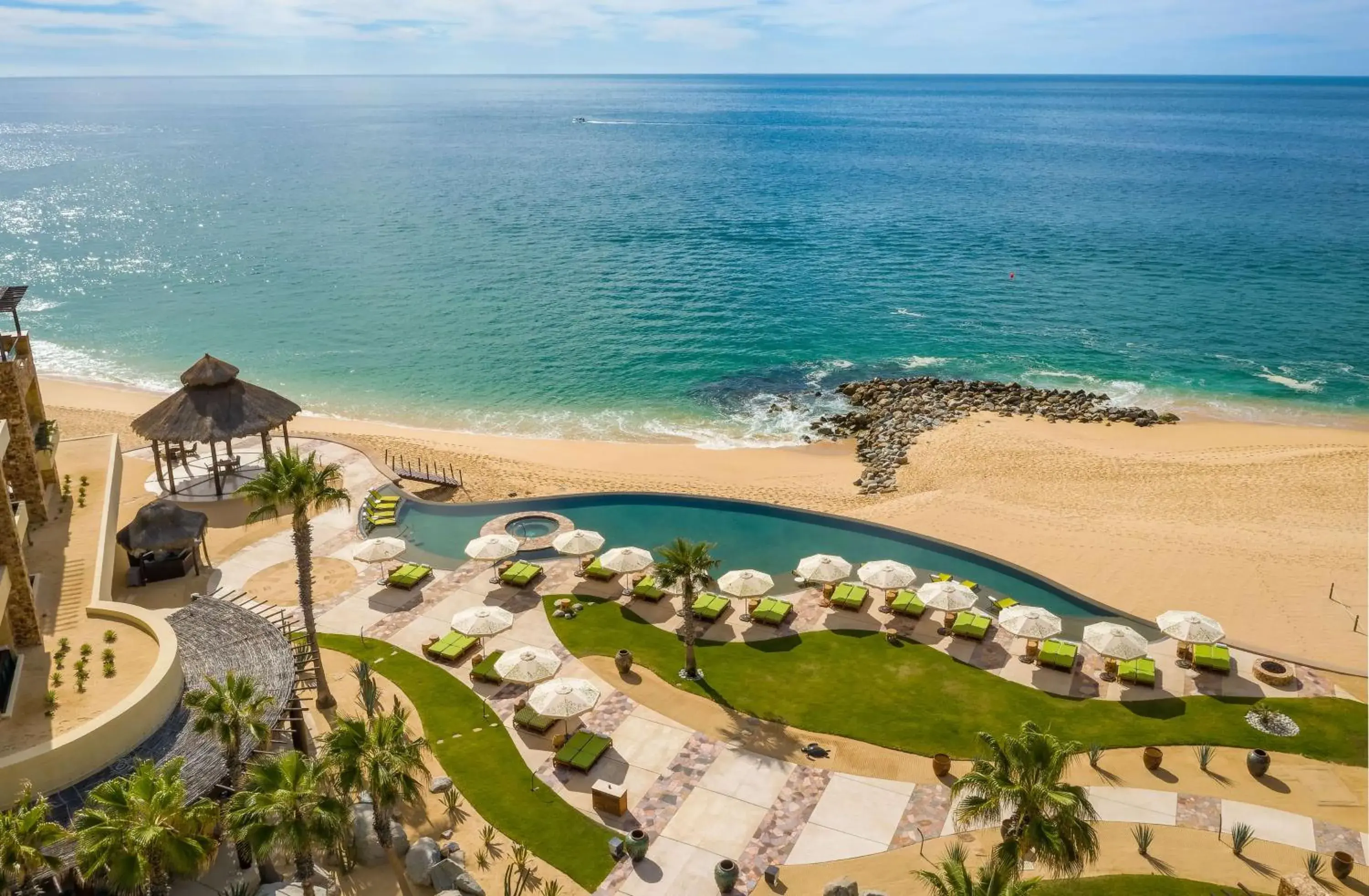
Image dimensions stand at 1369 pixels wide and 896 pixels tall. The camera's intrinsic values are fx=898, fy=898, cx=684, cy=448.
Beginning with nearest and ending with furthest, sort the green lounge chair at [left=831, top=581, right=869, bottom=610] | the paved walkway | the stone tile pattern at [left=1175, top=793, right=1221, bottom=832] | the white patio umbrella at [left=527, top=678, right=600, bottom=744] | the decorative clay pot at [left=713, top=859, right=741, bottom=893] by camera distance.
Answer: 1. the decorative clay pot at [left=713, top=859, right=741, bottom=893]
2. the paved walkway
3. the stone tile pattern at [left=1175, top=793, right=1221, bottom=832]
4. the white patio umbrella at [left=527, top=678, right=600, bottom=744]
5. the green lounge chair at [left=831, top=581, right=869, bottom=610]

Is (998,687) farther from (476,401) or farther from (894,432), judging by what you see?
(476,401)

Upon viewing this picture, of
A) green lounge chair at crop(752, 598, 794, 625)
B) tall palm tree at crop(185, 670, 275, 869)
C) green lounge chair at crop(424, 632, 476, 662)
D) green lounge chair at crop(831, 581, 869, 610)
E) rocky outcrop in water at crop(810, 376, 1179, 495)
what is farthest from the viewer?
rocky outcrop in water at crop(810, 376, 1179, 495)

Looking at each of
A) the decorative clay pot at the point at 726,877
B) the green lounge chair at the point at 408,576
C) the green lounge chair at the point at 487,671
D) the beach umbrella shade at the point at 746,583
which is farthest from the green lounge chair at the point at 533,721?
the green lounge chair at the point at 408,576

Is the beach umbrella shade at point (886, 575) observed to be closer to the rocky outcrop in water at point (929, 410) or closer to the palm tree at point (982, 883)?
the palm tree at point (982, 883)

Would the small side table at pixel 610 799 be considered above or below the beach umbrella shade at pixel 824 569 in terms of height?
below

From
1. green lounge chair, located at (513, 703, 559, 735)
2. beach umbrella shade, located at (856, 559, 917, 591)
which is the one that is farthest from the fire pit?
green lounge chair, located at (513, 703, 559, 735)

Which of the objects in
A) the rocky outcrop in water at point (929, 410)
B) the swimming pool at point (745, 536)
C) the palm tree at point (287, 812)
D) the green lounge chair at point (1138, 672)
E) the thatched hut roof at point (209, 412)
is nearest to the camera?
the palm tree at point (287, 812)

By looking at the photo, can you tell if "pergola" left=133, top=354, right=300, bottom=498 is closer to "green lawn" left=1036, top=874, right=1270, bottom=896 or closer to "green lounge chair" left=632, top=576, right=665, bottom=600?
"green lounge chair" left=632, top=576, right=665, bottom=600
